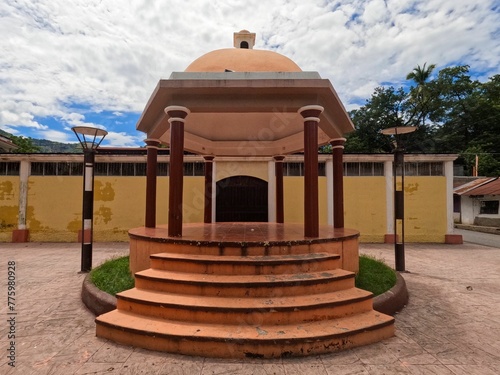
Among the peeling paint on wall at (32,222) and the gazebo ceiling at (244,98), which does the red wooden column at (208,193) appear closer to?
the gazebo ceiling at (244,98)

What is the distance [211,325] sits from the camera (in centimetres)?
363

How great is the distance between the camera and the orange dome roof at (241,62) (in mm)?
6727

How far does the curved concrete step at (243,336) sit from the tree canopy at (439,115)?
29633 mm

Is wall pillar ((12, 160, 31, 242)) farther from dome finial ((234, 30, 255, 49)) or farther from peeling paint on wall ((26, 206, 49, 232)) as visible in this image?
dome finial ((234, 30, 255, 49))

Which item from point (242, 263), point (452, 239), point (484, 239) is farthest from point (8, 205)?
point (484, 239)

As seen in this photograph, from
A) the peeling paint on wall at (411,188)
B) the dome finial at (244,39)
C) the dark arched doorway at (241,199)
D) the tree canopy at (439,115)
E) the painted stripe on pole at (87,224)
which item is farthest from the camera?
the tree canopy at (439,115)

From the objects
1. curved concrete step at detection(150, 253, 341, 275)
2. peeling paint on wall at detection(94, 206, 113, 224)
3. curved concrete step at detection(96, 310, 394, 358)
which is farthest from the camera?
peeling paint on wall at detection(94, 206, 113, 224)

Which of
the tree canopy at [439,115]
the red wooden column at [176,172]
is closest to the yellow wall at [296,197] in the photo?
the red wooden column at [176,172]

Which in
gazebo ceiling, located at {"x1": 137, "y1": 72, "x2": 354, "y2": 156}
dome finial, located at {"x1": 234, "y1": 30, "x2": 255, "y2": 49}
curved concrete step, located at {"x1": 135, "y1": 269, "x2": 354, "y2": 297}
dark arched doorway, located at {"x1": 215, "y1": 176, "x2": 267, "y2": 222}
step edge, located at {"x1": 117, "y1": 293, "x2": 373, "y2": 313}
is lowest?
step edge, located at {"x1": 117, "y1": 293, "x2": 373, "y2": 313}

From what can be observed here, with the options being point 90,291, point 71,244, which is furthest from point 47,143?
point 90,291

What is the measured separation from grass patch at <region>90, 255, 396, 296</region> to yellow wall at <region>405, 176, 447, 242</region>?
8712 mm

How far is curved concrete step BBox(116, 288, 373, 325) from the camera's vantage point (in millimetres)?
3645

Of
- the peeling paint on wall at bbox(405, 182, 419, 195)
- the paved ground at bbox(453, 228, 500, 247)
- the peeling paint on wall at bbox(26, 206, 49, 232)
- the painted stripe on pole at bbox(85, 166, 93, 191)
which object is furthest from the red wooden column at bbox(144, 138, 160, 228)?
the paved ground at bbox(453, 228, 500, 247)

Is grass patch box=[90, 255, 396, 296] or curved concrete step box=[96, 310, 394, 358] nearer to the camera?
curved concrete step box=[96, 310, 394, 358]
